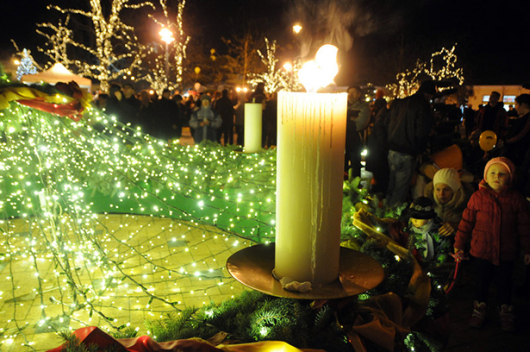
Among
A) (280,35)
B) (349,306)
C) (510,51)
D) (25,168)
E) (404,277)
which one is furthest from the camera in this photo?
(510,51)

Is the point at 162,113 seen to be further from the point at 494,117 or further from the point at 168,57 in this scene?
the point at 168,57

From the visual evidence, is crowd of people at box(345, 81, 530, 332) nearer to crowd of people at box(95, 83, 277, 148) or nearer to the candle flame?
the candle flame

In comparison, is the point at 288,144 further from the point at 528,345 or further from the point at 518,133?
the point at 518,133

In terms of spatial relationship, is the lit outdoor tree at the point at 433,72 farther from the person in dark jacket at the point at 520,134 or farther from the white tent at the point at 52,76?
the person in dark jacket at the point at 520,134

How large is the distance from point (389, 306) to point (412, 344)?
334 millimetres

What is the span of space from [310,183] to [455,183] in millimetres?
3107

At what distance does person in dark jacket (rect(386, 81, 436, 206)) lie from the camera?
5211 mm

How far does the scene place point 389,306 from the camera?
1.62m

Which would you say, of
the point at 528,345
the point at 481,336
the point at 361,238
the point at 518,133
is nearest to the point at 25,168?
the point at 361,238

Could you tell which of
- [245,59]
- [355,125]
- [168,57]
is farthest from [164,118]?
[245,59]

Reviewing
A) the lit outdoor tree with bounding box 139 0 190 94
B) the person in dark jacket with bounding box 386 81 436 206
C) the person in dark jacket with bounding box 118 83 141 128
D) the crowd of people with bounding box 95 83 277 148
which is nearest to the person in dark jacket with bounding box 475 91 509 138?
the person in dark jacket with bounding box 386 81 436 206

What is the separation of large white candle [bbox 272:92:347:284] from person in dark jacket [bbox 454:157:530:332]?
235 centimetres

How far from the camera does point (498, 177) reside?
127 inches

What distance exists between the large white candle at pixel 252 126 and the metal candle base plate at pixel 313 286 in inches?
154
